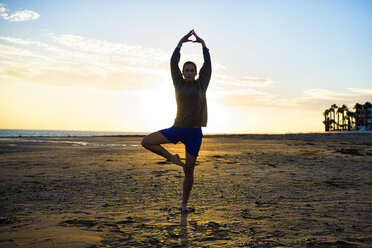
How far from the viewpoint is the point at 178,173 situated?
7.64m

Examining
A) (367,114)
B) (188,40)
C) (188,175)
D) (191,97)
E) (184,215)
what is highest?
(367,114)

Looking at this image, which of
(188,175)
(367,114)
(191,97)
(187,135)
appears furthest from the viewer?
(367,114)

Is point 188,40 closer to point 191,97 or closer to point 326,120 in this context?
point 191,97

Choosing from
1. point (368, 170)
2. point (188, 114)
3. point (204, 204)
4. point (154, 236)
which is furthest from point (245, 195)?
point (368, 170)

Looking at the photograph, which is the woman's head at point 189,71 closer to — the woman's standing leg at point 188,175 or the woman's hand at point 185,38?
the woman's hand at point 185,38

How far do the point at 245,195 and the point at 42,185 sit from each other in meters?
4.13

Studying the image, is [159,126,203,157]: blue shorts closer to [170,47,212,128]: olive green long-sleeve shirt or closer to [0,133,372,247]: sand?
[170,47,212,128]: olive green long-sleeve shirt

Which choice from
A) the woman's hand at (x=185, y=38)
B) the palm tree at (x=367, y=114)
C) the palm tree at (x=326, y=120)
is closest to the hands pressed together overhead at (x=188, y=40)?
the woman's hand at (x=185, y=38)

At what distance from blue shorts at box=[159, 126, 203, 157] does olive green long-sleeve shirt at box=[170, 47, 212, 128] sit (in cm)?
7


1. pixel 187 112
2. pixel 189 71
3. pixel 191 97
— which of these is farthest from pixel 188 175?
pixel 189 71

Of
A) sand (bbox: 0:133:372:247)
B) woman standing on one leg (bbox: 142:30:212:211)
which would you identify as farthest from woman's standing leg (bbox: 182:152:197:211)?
sand (bbox: 0:133:372:247)

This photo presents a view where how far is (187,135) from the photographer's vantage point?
160 inches

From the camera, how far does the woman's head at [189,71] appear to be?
4.09m

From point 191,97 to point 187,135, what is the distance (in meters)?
0.55
